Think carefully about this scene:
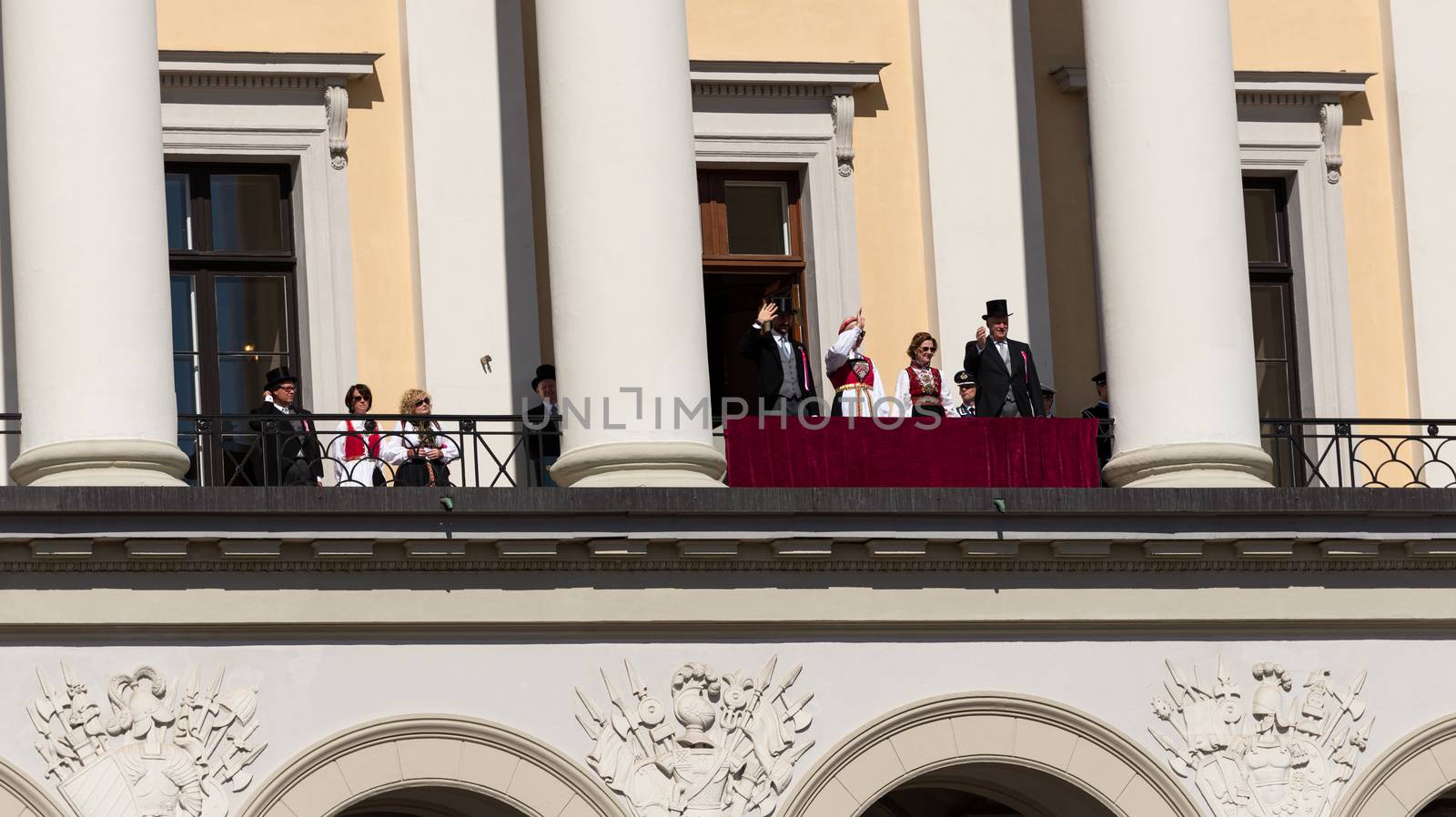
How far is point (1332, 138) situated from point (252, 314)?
944 cm

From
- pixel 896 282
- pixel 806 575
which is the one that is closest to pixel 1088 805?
pixel 806 575

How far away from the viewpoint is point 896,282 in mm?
26609

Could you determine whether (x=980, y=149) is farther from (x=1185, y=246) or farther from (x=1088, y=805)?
(x=1088, y=805)

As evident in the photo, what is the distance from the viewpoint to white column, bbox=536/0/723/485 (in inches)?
868

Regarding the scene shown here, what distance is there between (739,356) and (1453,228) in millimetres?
6389

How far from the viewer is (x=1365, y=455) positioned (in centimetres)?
2689

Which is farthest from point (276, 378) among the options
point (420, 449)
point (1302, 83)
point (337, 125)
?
point (1302, 83)

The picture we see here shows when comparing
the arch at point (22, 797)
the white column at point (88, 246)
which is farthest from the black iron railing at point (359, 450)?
the arch at point (22, 797)

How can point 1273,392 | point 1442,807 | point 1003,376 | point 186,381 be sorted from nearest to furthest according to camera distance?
point 1003,376 → point 186,381 → point 1442,807 → point 1273,392

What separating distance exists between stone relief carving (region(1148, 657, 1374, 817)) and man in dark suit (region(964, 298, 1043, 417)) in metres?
2.41

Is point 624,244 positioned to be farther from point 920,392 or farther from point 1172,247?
point 1172,247

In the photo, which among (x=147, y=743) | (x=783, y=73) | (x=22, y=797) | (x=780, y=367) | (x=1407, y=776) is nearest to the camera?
(x=22, y=797)

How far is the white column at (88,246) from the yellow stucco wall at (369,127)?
3.76 meters

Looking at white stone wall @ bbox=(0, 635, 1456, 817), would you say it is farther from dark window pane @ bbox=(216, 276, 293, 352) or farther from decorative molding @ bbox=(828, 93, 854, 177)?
decorative molding @ bbox=(828, 93, 854, 177)
